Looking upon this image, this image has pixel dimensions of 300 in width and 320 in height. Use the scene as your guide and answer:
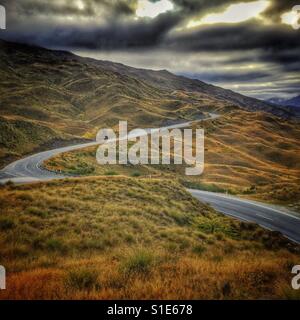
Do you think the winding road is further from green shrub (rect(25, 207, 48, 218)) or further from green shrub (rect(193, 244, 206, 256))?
green shrub (rect(25, 207, 48, 218))

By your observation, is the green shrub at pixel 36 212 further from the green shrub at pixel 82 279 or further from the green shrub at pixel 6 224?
the green shrub at pixel 82 279

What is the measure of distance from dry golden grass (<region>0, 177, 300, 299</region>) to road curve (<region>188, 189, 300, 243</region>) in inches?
137

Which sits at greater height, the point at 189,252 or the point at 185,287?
the point at 185,287

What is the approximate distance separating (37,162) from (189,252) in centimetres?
3538

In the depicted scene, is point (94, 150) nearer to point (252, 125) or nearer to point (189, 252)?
point (189, 252)

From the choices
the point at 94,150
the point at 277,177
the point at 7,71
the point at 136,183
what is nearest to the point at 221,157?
the point at 277,177

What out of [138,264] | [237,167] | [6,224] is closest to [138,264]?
[138,264]

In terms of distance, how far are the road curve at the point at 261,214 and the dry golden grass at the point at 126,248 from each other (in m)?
3.48

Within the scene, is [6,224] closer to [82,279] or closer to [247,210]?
[82,279]

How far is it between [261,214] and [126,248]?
60.4 ft

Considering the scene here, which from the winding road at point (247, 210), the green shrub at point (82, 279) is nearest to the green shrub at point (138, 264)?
the green shrub at point (82, 279)

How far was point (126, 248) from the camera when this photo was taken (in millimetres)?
9898

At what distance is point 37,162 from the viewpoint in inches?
1592

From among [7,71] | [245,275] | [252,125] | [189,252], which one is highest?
[7,71]
